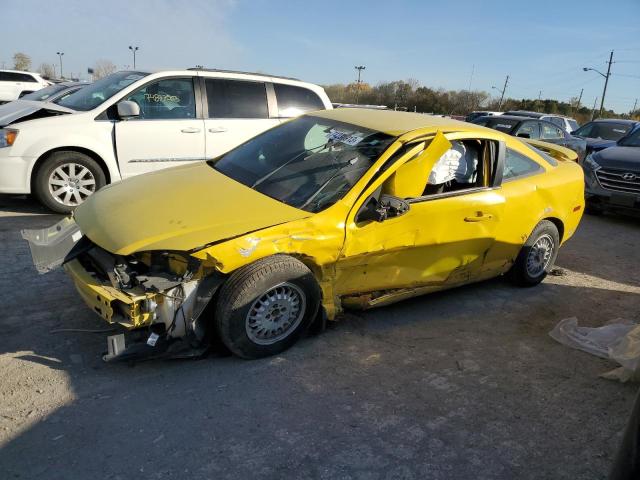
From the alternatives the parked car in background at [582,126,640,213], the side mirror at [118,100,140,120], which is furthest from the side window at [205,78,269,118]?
the parked car in background at [582,126,640,213]

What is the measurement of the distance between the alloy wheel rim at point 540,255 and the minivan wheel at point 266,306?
2.55m

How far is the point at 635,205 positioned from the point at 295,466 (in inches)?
304

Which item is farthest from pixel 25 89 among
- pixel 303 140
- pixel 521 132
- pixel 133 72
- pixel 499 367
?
pixel 499 367

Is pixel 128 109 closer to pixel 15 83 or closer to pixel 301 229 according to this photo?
pixel 301 229

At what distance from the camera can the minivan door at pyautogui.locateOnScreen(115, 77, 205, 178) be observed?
626cm

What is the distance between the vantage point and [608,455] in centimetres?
281

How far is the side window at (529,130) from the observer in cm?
1038

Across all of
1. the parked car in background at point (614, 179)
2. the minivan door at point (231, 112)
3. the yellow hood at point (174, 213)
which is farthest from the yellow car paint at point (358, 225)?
the parked car in background at point (614, 179)

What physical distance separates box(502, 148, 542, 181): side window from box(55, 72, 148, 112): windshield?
4.48 m

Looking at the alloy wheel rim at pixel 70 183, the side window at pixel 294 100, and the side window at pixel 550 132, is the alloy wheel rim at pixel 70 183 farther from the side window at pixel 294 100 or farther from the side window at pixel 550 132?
the side window at pixel 550 132

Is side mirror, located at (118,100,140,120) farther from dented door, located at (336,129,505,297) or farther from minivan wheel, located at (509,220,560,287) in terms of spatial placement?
minivan wheel, located at (509,220,560,287)

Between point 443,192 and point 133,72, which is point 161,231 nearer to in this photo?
point 443,192

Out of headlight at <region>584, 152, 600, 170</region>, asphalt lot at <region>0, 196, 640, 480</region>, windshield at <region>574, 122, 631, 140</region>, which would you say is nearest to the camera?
asphalt lot at <region>0, 196, 640, 480</region>

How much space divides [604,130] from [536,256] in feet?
32.2
